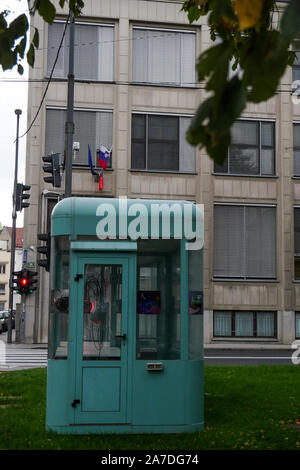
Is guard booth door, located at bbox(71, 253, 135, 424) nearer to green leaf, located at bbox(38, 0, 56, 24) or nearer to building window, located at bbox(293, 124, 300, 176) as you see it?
green leaf, located at bbox(38, 0, 56, 24)

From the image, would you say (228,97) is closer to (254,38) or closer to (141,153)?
(254,38)

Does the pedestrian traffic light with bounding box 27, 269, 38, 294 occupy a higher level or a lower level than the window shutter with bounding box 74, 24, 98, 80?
lower

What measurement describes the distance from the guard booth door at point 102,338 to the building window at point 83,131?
17.4 m

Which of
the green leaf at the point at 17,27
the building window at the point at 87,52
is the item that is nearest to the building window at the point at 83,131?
the building window at the point at 87,52

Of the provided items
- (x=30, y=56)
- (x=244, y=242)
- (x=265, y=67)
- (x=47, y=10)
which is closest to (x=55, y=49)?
(x=244, y=242)

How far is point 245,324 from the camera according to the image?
83.6 ft

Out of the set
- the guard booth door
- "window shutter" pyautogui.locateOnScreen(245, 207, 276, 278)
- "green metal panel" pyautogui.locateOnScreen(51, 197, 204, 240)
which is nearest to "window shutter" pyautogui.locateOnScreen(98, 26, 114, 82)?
"window shutter" pyautogui.locateOnScreen(245, 207, 276, 278)

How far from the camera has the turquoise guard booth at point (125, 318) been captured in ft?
24.3

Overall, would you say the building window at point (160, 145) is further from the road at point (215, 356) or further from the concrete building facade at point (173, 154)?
the road at point (215, 356)

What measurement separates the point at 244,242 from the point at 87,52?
9944 millimetres

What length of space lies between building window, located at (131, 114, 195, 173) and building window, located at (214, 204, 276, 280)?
2350mm

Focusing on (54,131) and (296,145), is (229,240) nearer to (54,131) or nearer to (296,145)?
(296,145)

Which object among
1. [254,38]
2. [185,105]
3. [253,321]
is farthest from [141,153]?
[254,38]

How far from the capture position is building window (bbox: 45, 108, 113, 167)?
24906 mm
